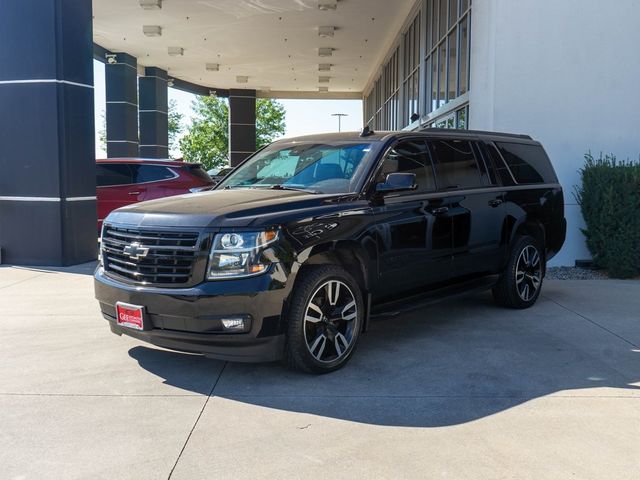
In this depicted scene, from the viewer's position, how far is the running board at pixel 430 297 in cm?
521

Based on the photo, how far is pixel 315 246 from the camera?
4.57m

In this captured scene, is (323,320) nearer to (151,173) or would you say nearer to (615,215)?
(615,215)

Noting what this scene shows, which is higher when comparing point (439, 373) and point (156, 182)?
point (156, 182)

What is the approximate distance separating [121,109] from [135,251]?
2162 centimetres

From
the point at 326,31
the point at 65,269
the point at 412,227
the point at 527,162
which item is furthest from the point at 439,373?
the point at 326,31

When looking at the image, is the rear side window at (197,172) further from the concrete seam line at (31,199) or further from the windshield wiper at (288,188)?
the windshield wiper at (288,188)

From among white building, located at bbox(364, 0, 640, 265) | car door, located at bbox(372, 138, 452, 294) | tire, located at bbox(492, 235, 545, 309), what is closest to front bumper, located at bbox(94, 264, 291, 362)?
car door, located at bbox(372, 138, 452, 294)

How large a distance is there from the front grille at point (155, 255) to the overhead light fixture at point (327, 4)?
1464 centimetres

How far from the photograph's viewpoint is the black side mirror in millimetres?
4988

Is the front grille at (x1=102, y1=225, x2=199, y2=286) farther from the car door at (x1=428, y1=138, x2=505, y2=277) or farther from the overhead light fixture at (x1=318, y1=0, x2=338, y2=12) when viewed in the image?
the overhead light fixture at (x1=318, y1=0, x2=338, y2=12)

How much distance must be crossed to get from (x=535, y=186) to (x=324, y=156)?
2.89 m

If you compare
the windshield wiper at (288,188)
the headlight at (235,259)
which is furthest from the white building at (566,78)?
the headlight at (235,259)

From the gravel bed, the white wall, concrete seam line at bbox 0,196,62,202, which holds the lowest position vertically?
the gravel bed

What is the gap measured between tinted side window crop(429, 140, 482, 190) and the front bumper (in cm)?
229
